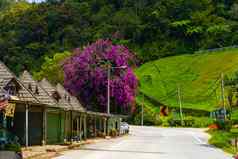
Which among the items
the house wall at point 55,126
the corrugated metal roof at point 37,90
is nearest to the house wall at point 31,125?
the corrugated metal roof at point 37,90

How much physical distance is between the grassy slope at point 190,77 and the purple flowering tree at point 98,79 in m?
39.9

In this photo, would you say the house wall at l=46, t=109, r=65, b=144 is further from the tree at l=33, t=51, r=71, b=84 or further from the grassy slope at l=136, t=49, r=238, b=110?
the grassy slope at l=136, t=49, r=238, b=110

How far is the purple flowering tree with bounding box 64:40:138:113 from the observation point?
69.5m

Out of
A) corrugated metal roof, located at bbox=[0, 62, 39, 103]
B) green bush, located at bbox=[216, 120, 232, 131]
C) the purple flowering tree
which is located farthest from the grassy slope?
corrugated metal roof, located at bbox=[0, 62, 39, 103]

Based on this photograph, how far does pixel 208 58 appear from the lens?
13888cm

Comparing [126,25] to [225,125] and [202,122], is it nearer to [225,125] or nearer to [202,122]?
[202,122]

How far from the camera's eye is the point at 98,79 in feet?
227

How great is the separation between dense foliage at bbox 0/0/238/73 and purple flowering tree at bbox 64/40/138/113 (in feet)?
154

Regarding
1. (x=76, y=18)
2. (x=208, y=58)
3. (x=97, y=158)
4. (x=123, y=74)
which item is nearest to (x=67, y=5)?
(x=76, y=18)

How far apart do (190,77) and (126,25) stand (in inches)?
1105

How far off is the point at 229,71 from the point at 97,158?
318 ft

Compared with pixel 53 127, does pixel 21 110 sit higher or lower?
higher

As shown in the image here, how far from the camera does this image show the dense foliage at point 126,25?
12425 cm

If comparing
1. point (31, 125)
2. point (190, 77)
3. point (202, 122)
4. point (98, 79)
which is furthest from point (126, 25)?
point (31, 125)
